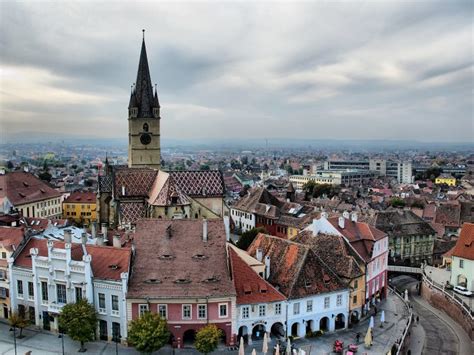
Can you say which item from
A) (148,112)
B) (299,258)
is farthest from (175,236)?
(148,112)

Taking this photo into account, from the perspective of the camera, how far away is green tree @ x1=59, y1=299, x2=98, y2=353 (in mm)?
42500

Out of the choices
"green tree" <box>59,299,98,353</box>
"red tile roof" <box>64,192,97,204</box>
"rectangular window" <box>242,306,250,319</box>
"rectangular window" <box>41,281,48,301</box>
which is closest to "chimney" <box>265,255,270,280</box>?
"rectangular window" <box>242,306,250,319</box>

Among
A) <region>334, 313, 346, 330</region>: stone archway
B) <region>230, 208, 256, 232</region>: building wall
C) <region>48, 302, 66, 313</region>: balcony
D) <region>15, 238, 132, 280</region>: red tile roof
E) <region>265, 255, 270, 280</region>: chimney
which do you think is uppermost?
<region>15, 238, 132, 280</region>: red tile roof

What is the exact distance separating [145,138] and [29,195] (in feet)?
89.6

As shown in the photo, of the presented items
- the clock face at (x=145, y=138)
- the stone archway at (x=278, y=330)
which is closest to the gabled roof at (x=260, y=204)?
the clock face at (x=145, y=138)

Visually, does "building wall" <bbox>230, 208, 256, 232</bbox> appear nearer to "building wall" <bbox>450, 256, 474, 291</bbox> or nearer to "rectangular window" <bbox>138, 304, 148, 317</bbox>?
"building wall" <bbox>450, 256, 474, 291</bbox>

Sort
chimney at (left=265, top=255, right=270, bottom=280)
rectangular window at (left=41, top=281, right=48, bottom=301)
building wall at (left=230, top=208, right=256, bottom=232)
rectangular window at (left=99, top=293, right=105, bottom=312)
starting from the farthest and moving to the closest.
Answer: building wall at (left=230, top=208, right=256, bottom=232) < chimney at (left=265, top=255, right=270, bottom=280) < rectangular window at (left=41, top=281, right=48, bottom=301) < rectangular window at (left=99, top=293, right=105, bottom=312)

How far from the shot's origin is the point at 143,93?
310ft

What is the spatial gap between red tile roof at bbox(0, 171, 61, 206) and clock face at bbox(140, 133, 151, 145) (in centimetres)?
2653

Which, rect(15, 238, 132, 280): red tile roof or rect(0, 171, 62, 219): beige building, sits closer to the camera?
rect(15, 238, 132, 280): red tile roof

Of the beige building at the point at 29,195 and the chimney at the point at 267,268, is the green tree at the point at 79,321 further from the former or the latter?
the beige building at the point at 29,195

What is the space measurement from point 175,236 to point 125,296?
824cm

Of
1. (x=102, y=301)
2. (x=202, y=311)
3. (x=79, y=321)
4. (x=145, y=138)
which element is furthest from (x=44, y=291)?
(x=145, y=138)

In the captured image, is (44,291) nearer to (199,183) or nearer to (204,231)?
(204,231)
